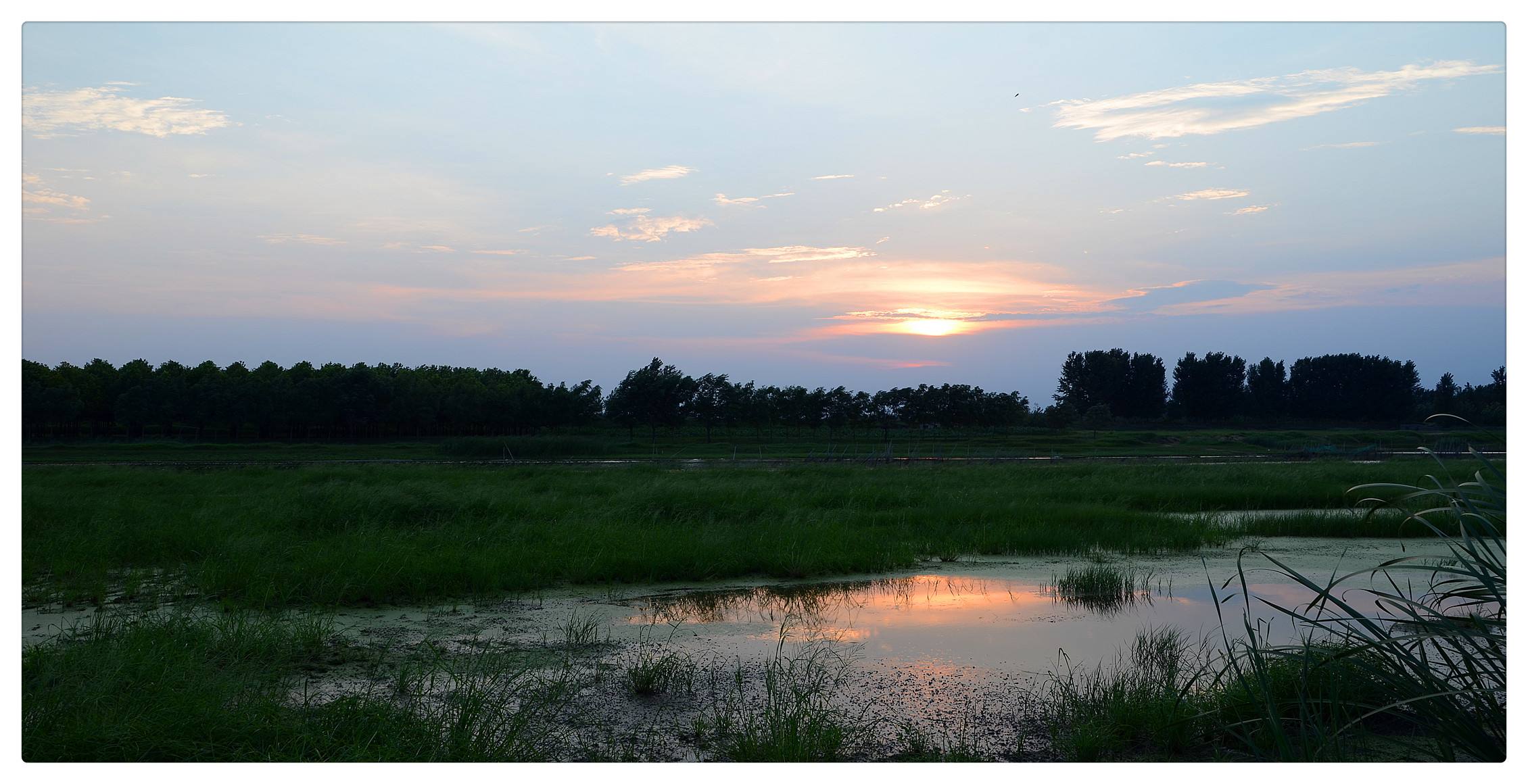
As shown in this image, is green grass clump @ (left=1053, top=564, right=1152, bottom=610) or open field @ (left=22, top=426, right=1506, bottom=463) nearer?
green grass clump @ (left=1053, top=564, right=1152, bottom=610)

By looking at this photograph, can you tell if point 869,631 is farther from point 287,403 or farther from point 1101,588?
point 287,403

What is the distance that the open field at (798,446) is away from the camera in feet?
125

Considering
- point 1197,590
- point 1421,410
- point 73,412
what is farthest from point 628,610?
point 1421,410

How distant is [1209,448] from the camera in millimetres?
49500

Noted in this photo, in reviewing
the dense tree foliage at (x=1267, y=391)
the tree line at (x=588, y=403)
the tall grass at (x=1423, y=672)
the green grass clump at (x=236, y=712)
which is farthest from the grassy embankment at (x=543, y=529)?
the dense tree foliage at (x=1267, y=391)

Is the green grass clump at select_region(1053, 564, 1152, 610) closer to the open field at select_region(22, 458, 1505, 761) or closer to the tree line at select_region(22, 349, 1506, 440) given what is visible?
the open field at select_region(22, 458, 1505, 761)

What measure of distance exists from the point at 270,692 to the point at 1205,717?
5061mm

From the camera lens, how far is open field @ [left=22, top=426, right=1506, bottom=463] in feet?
125

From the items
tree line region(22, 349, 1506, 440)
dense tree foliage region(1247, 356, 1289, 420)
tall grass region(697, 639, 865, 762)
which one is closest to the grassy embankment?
tall grass region(697, 639, 865, 762)

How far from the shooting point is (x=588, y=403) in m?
64.3

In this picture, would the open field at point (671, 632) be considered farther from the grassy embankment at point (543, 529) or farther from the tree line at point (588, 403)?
the tree line at point (588, 403)

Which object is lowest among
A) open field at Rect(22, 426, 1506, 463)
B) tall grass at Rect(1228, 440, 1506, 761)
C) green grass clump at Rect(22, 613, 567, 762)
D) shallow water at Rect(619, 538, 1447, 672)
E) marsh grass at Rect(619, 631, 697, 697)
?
open field at Rect(22, 426, 1506, 463)

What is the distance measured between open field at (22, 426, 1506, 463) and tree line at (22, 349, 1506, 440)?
1.41 meters

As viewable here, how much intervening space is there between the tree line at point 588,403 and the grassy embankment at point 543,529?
28.6m
